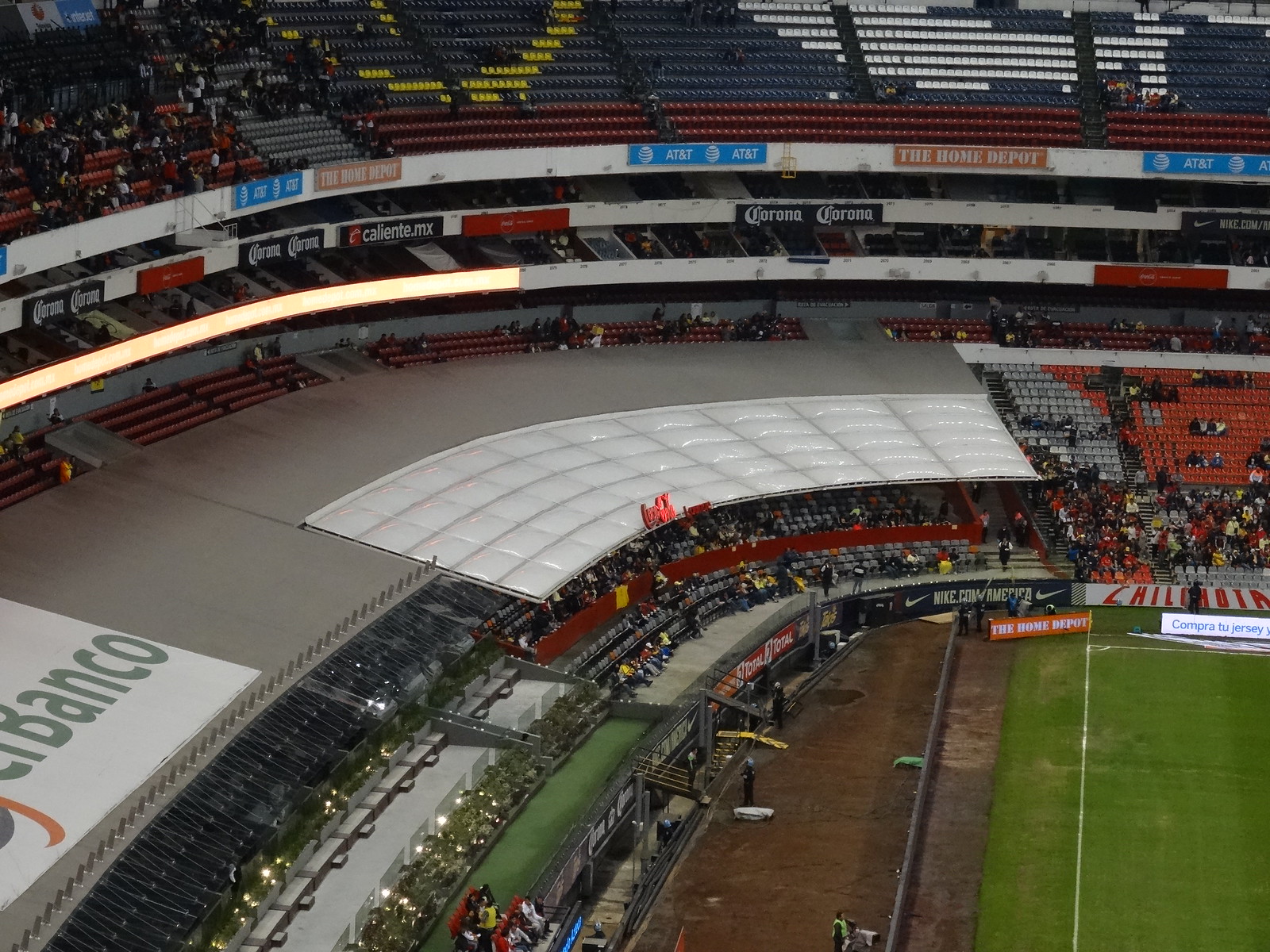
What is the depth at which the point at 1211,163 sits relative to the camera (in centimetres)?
5778

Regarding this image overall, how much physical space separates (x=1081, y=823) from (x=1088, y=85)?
100 feet

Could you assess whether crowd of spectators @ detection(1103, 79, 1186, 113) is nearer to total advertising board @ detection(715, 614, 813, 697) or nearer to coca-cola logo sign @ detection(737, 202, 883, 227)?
coca-cola logo sign @ detection(737, 202, 883, 227)

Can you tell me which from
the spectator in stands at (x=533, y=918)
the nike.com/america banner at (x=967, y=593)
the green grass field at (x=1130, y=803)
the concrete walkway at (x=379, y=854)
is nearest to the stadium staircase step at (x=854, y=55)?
the nike.com/america banner at (x=967, y=593)

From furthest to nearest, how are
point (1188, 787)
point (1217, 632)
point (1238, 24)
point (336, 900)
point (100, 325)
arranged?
point (1238, 24)
point (1217, 632)
point (100, 325)
point (1188, 787)
point (336, 900)

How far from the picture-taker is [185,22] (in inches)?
2018

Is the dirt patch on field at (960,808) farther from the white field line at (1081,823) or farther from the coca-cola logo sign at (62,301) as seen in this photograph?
the coca-cola logo sign at (62,301)

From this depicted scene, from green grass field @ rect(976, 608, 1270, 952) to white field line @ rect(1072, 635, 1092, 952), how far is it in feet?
0.13

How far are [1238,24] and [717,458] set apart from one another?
2681cm

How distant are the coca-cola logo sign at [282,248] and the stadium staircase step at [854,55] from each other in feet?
62.3

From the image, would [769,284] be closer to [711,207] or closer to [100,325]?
[711,207]

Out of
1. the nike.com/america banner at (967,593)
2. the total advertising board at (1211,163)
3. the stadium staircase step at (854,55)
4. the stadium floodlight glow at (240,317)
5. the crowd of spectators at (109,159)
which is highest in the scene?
the stadium staircase step at (854,55)

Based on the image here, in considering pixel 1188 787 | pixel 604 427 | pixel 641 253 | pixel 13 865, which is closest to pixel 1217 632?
pixel 1188 787

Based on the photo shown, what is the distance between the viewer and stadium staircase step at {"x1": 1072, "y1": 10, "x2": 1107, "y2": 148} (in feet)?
196

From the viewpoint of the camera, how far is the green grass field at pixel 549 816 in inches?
1315
